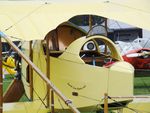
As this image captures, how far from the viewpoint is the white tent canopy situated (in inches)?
247

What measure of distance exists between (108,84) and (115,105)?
1.48 ft

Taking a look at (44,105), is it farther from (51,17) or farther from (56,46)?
(51,17)

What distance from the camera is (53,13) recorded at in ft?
23.0

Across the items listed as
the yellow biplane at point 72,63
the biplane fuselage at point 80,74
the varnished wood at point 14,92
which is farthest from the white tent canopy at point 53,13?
the varnished wood at point 14,92

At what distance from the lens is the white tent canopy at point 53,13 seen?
20.6ft

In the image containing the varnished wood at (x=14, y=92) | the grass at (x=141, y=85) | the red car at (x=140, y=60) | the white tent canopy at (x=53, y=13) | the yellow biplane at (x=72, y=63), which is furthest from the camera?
the red car at (x=140, y=60)

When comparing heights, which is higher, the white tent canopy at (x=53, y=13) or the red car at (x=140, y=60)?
the white tent canopy at (x=53, y=13)

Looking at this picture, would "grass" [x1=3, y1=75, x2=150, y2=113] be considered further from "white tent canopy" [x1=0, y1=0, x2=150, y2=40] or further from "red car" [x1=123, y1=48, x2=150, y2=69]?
"white tent canopy" [x1=0, y1=0, x2=150, y2=40]

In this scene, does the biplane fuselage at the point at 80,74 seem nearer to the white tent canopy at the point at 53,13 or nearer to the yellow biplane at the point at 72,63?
the yellow biplane at the point at 72,63

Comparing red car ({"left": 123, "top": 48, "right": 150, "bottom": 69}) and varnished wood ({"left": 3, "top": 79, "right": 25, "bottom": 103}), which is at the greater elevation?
varnished wood ({"left": 3, "top": 79, "right": 25, "bottom": 103})

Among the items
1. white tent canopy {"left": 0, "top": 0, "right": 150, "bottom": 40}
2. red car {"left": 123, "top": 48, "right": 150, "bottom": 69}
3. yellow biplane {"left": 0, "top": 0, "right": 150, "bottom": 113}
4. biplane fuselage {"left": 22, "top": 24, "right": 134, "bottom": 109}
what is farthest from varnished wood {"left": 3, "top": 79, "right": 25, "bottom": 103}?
red car {"left": 123, "top": 48, "right": 150, "bottom": 69}

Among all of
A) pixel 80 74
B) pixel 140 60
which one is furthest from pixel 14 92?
pixel 140 60

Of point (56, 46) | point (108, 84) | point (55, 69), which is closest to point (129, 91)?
point (108, 84)

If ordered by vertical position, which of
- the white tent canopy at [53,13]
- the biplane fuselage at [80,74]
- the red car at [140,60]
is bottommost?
the red car at [140,60]
